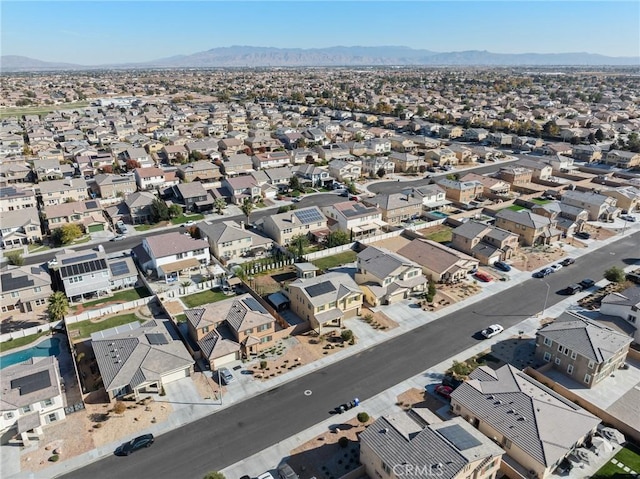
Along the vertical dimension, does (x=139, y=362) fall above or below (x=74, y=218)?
below

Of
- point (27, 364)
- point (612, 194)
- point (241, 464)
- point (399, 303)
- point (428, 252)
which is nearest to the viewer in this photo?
point (241, 464)

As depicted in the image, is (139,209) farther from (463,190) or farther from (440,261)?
(463,190)

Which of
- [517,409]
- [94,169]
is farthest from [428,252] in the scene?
[94,169]

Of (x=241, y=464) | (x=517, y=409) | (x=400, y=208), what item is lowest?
(x=241, y=464)

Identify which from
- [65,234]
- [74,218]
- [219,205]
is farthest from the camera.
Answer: [219,205]

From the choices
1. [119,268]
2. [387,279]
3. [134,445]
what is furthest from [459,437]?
[119,268]

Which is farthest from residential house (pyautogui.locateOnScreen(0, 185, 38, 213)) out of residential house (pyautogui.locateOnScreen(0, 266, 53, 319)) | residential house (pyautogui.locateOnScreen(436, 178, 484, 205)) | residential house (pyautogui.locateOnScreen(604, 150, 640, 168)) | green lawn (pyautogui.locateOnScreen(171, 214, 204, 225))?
residential house (pyautogui.locateOnScreen(604, 150, 640, 168))

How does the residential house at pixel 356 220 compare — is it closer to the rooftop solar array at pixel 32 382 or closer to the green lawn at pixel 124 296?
the green lawn at pixel 124 296

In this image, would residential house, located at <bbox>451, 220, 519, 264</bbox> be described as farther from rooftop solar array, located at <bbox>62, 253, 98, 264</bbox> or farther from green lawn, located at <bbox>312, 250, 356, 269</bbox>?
rooftop solar array, located at <bbox>62, 253, 98, 264</bbox>

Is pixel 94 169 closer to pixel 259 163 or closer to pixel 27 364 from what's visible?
pixel 259 163
